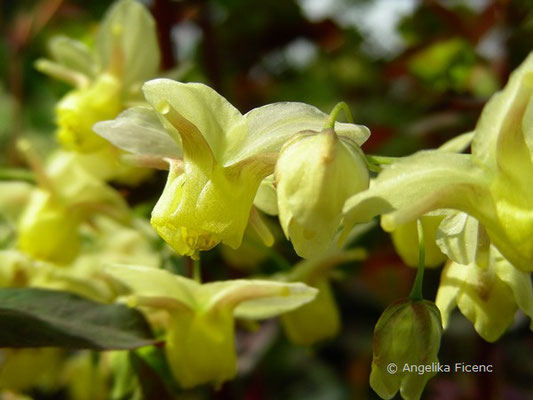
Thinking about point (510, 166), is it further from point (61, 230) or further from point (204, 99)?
point (61, 230)

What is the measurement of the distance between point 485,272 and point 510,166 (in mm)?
124

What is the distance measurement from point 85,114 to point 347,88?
1.02 metres

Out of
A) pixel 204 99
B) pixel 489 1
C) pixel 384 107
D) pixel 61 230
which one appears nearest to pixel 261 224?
pixel 204 99

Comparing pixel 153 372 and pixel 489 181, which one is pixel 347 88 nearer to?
pixel 153 372

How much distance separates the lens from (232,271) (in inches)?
47.6

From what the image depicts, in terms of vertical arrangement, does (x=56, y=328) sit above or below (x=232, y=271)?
above

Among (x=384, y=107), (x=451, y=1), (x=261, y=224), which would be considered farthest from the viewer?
(x=451, y=1)

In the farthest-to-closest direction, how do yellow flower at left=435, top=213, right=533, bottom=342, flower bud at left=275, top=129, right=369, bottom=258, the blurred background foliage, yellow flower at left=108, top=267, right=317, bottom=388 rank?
Result: the blurred background foliage, yellow flower at left=108, top=267, right=317, bottom=388, yellow flower at left=435, top=213, right=533, bottom=342, flower bud at left=275, top=129, right=369, bottom=258

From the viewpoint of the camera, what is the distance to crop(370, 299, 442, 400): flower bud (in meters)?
0.58

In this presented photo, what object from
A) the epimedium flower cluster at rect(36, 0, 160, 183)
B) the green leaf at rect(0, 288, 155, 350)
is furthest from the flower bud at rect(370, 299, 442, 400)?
the epimedium flower cluster at rect(36, 0, 160, 183)

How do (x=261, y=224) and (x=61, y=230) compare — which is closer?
(x=261, y=224)

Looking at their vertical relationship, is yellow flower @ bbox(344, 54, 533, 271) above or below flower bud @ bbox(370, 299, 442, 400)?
above

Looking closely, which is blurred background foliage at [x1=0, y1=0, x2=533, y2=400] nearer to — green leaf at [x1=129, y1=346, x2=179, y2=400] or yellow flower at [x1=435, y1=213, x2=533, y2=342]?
green leaf at [x1=129, y1=346, x2=179, y2=400]

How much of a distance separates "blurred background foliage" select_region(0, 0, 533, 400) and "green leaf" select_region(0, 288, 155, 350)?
0.32 m
